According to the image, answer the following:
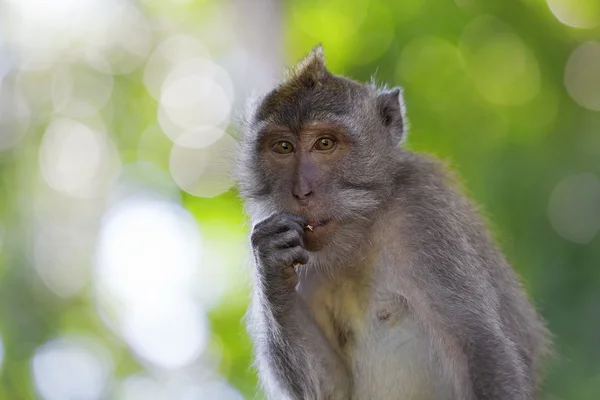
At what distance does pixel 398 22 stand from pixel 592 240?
11.3ft

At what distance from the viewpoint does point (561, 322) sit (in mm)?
7324

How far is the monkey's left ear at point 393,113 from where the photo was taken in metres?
4.82

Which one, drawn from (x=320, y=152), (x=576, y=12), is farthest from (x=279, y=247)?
(x=576, y=12)

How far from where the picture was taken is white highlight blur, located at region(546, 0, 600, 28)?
349 inches

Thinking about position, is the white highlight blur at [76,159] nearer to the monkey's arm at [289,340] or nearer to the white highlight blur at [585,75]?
A: the white highlight blur at [585,75]

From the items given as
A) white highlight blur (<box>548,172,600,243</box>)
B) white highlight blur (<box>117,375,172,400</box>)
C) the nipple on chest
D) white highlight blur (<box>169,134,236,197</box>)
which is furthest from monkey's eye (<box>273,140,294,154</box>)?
white highlight blur (<box>117,375,172,400</box>)

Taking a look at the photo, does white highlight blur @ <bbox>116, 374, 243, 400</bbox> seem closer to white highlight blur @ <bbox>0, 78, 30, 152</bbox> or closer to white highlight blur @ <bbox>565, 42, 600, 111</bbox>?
white highlight blur @ <bbox>0, 78, 30, 152</bbox>

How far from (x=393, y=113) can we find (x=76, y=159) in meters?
8.48

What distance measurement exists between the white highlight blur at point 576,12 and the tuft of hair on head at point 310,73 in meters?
5.18

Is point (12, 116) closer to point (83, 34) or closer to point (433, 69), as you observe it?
point (83, 34)

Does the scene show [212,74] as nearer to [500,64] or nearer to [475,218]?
[500,64]

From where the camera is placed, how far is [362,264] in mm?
4562

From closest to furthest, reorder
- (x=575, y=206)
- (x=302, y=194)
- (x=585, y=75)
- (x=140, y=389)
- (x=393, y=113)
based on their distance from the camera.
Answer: (x=302, y=194), (x=393, y=113), (x=575, y=206), (x=585, y=75), (x=140, y=389)

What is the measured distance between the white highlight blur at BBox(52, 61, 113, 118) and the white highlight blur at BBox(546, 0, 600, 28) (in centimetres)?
699
